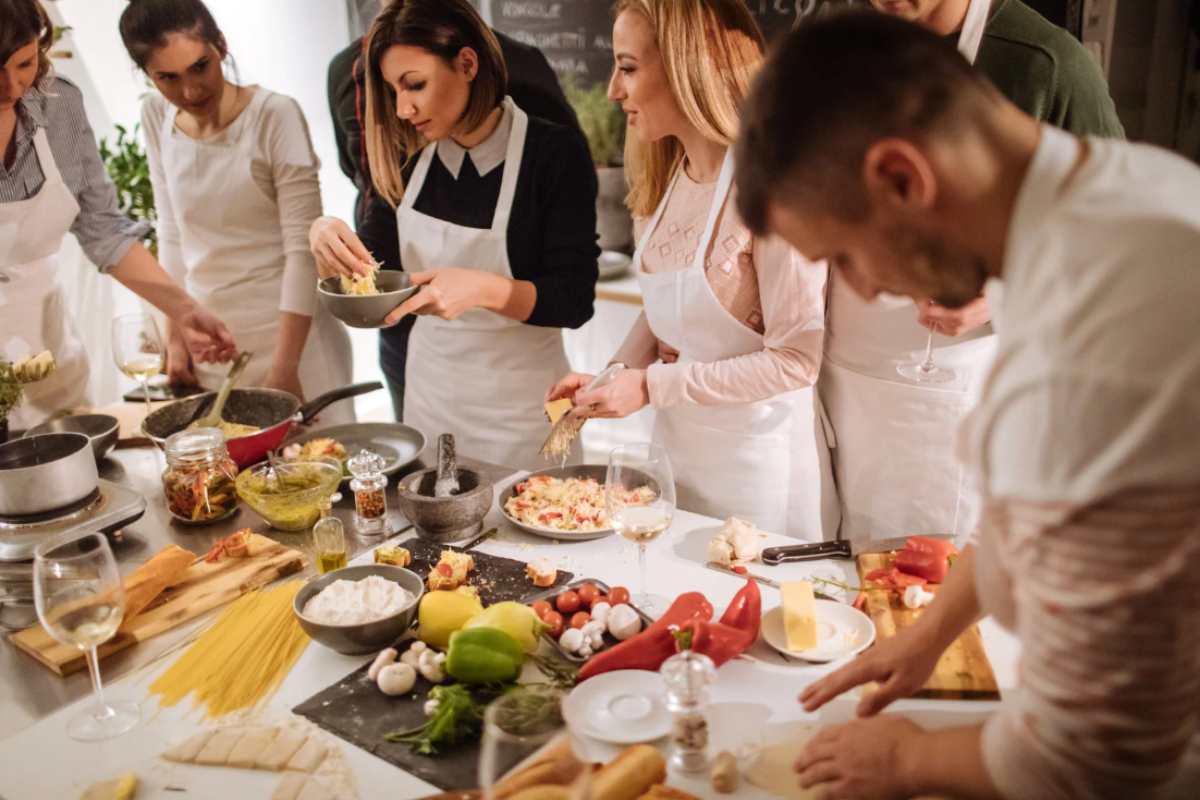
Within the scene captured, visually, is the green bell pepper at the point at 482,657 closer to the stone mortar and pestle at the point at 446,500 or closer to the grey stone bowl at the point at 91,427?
the stone mortar and pestle at the point at 446,500

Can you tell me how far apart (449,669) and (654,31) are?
1384mm

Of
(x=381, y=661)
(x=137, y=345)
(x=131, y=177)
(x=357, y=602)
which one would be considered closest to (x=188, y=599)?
(x=357, y=602)

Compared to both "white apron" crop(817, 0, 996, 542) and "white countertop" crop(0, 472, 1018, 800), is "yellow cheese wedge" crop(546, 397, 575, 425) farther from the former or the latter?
"white apron" crop(817, 0, 996, 542)

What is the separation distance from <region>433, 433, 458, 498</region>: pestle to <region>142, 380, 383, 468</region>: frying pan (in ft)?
1.64

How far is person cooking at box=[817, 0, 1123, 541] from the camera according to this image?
1.88m

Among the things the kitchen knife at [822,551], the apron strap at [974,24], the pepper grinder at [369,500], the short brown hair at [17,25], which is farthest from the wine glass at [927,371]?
the short brown hair at [17,25]

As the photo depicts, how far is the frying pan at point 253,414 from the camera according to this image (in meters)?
2.18

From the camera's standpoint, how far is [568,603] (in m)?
1.56

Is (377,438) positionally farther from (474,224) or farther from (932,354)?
(932,354)

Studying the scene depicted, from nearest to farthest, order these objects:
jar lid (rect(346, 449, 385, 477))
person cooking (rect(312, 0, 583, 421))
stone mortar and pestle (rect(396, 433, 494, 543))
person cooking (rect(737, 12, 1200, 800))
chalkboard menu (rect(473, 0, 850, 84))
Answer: person cooking (rect(737, 12, 1200, 800)), stone mortar and pestle (rect(396, 433, 494, 543)), jar lid (rect(346, 449, 385, 477)), person cooking (rect(312, 0, 583, 421)), chalkboard menu (rect(473, 0, 850, 84))

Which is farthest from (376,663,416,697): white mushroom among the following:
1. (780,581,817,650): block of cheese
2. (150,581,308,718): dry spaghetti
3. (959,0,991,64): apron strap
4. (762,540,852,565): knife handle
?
(959,0,991,64): apron strap

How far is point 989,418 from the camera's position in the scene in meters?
0.82

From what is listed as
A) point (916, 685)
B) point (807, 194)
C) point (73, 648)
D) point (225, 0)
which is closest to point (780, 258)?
point (916, 685)

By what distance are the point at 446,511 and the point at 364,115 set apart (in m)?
1.54
